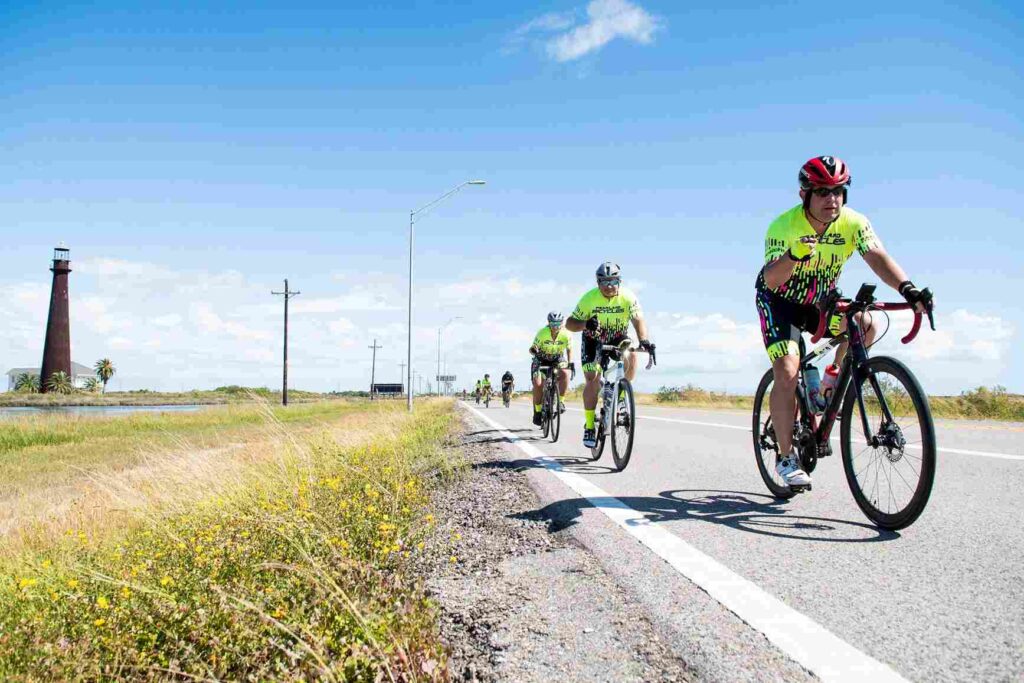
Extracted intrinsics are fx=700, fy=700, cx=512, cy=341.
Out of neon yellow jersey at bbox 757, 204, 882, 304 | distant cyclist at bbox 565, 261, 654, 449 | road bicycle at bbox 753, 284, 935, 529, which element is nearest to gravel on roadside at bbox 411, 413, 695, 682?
road bicycle at bbox 753, 284, 935, 529

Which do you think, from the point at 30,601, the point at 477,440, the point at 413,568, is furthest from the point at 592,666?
the point at 477,440

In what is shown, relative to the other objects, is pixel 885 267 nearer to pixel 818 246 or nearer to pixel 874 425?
pixel 818 246

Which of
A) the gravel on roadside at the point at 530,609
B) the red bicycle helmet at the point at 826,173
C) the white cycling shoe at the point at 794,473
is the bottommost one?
the gravel on roadside at the point at 530,609

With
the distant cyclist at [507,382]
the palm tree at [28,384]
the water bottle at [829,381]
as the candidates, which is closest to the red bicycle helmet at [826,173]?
the water bottle at [829,381]

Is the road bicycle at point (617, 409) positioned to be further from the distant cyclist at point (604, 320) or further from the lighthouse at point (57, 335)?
the lighthouse at point (57, 335)

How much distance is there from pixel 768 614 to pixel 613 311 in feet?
17.9

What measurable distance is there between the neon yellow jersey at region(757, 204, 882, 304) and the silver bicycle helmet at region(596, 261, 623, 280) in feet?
10.1

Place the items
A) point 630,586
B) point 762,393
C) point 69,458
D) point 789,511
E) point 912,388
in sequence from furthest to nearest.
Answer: point 69,458, point 762,393, point 789,511, point 912,388, point 630,586

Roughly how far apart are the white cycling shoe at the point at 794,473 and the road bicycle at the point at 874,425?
0.12 metres

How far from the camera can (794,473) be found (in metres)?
4.32

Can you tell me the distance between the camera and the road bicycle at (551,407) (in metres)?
10.4

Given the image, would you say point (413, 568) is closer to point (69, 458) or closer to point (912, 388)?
point (912, 388)

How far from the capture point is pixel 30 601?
3.60m

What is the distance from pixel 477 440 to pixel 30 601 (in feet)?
24.3
